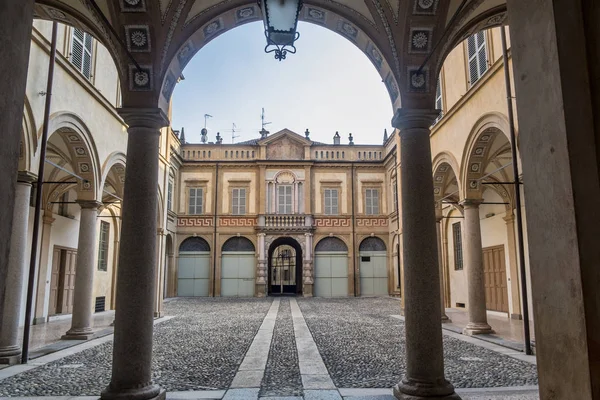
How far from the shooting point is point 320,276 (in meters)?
28.8

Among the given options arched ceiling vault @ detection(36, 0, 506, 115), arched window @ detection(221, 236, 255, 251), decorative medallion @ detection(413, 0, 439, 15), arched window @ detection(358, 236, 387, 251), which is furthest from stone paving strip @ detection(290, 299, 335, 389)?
arched window @ detection(358, 236, 387, 251)

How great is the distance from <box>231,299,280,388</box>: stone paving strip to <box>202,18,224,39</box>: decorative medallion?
481 cm

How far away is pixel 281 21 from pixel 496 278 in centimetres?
1507

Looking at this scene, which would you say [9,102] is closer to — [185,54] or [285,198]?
[185,54]

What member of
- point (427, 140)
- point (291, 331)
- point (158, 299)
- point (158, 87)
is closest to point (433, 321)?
point (427, 140)

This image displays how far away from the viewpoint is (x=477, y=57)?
1284 cm

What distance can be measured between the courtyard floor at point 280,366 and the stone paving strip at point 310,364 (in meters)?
0.02

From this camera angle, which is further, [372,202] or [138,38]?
[372,202]

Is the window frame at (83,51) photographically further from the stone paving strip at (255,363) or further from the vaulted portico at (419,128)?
the stone paving strip at (255,363)

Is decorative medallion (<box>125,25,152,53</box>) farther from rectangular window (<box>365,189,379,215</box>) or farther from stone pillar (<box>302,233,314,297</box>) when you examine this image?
rectangular window (<box>365,189,379,215</box>)

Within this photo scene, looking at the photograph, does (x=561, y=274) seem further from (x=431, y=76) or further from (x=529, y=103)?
(x=431, y=76)

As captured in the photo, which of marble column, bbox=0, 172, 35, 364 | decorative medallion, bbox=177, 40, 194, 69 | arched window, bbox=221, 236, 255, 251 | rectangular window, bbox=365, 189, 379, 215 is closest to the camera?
decorative medallion, bbox=177, 40, 194, 69

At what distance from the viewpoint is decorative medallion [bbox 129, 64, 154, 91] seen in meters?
5.55

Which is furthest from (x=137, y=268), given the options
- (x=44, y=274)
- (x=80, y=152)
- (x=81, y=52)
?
(x=44, y=274)
